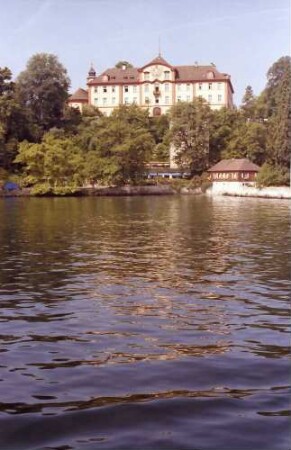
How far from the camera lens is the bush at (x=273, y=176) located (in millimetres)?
91250

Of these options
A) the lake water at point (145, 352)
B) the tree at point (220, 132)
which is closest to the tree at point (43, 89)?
the tree at point (220, 132)

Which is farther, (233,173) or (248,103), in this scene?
(248,103)

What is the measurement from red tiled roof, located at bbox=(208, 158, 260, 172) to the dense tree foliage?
5484mm

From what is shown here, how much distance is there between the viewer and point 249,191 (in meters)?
97.1

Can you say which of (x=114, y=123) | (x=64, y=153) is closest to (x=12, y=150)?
(x=64, y=153)

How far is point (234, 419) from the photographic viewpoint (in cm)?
759

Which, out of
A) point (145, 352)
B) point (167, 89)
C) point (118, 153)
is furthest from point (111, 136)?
point (145, 352)

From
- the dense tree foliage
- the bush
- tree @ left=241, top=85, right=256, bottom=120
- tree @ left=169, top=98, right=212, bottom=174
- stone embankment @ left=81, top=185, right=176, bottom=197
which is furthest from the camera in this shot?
tree @ left=241, top=85, right=256, bottom=120

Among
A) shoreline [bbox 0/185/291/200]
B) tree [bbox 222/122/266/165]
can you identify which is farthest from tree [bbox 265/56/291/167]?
tree [bbox 222/122/266/165]

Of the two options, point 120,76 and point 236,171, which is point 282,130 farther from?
point 120,76

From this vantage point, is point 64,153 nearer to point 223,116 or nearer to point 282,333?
point 223,116

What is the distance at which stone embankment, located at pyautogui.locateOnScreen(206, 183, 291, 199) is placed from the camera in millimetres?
88031

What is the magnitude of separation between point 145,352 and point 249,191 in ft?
291

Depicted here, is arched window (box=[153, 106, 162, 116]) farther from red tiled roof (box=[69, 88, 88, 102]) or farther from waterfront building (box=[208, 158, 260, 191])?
waterfront building (box=[208, 158, 260, 191])
